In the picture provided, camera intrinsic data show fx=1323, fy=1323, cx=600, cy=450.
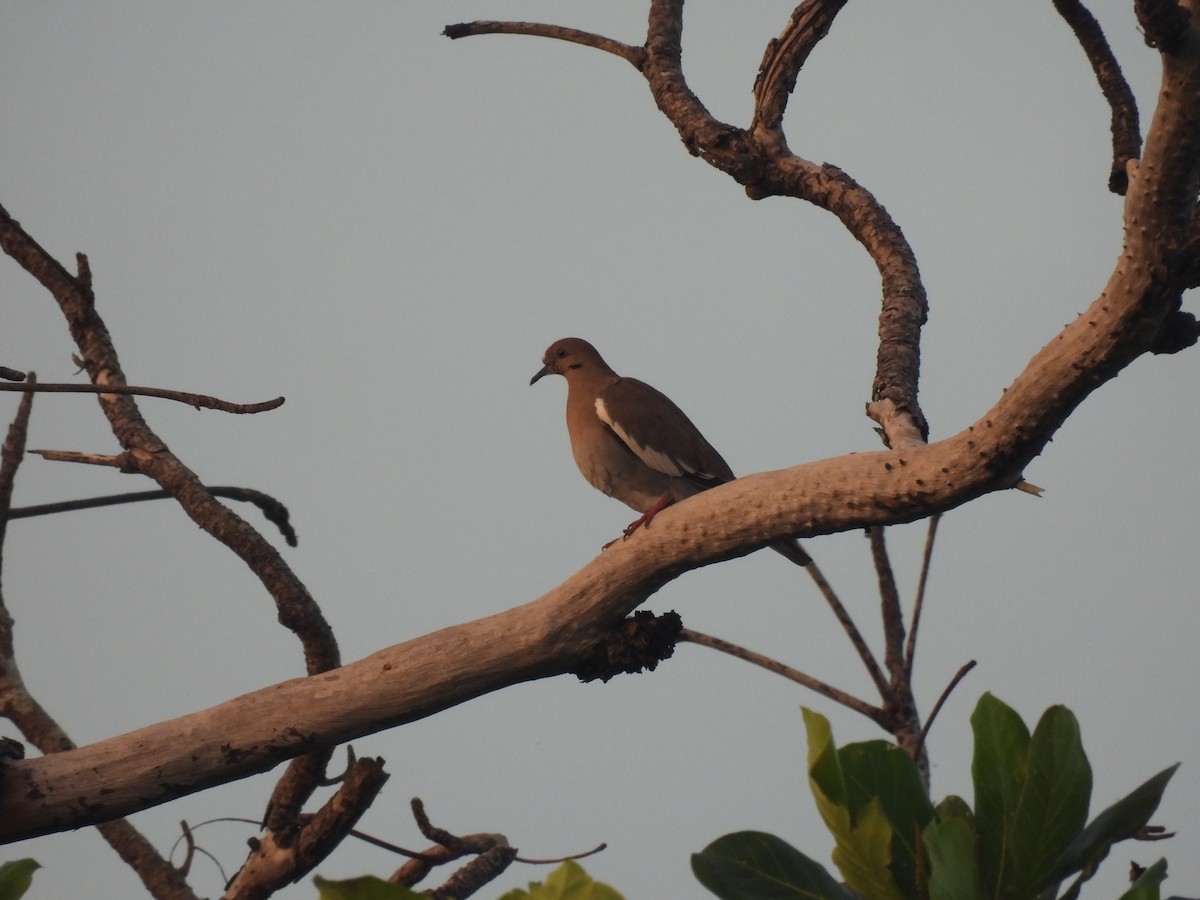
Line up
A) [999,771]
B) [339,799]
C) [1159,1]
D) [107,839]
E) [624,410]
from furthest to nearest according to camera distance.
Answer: [624,410] → [107,839] → [339,799] → [999,771] → [1159,1]

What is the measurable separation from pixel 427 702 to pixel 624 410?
2.35 metres

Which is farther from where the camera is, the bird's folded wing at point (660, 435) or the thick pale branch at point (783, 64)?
the bird's folded wing at point (660, 435)

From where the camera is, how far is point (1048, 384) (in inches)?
91.4

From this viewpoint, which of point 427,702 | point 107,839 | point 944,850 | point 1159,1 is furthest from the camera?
point 107,839

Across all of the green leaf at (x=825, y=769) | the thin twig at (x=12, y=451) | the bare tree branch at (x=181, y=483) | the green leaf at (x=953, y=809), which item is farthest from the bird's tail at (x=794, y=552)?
the thin twig at (x=12, y=451)

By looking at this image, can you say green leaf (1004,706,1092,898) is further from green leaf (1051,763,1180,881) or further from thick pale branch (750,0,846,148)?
thick pale branch (750,0,846,148)

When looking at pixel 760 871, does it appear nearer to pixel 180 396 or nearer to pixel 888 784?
pixel 888 784

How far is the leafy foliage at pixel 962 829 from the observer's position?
7.57ft

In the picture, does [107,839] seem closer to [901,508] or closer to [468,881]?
[468,881]

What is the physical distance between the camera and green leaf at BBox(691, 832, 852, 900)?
2465 mm

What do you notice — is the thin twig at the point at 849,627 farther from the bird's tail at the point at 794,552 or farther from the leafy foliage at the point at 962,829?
the leafy foliage at the point at 962,829

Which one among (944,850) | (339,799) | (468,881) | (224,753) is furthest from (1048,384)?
(468,881)

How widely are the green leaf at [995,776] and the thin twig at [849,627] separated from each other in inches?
92.6

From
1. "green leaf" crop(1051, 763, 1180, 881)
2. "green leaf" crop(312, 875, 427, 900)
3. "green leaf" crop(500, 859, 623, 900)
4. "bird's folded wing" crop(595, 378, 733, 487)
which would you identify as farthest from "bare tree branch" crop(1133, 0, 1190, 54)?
"bird's folded wing" crop(595, 378, 733, 487)
